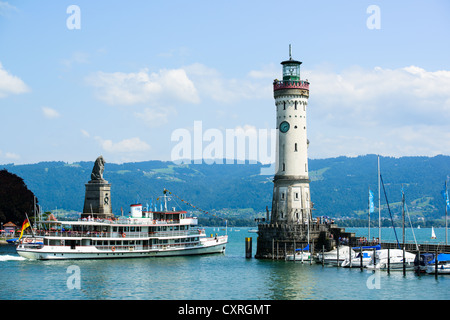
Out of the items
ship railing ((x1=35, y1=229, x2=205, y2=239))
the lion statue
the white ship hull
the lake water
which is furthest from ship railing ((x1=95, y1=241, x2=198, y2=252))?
the lion statue

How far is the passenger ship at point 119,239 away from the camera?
80.9m

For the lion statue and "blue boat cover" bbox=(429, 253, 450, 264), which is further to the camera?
the lion statue

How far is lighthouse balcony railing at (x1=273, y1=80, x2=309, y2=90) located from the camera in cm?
7938

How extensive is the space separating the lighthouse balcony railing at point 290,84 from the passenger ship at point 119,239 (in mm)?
24898

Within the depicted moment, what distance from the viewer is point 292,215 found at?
7900 cm

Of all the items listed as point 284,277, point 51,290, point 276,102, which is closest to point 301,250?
point 284,277

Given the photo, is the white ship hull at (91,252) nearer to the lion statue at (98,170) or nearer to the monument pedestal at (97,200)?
the monument pedestal at (97,200)

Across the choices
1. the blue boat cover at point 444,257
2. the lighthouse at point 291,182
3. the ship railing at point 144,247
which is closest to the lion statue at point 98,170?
the ship railing at point 144,247

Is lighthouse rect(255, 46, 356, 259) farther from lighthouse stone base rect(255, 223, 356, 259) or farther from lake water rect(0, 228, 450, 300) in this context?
lake water rect(0, 228, 450, 300)

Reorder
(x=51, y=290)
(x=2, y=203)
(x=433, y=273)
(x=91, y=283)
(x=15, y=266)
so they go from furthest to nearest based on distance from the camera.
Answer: (x=2, y=203)
(x=15, y=266)
(x=433, y=273)
(x=91, y=283)
(x=51, y=290)

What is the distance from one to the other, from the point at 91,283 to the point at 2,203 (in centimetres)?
7748

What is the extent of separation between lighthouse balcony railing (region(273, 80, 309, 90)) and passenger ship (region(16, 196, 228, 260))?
81.7ft
